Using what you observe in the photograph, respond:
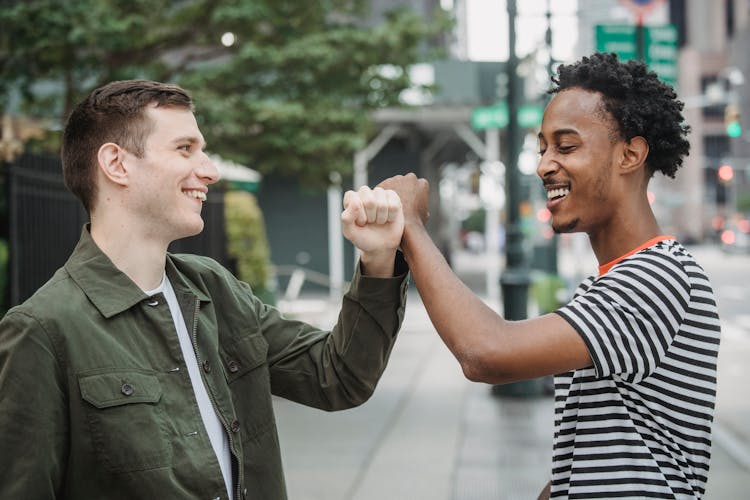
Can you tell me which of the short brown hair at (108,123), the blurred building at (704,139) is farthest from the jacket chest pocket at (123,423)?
the blurred building at (704,139)

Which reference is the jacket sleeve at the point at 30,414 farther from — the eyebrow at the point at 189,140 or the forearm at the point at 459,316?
the forearm at the point at 459,316

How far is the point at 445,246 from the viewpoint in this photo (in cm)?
3303

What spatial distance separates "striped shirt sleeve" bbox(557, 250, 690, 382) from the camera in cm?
186

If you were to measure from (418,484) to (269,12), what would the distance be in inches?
255

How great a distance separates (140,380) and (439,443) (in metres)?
5.94

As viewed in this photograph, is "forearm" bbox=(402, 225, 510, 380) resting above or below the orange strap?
below

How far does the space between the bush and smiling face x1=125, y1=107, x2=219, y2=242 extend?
994cm

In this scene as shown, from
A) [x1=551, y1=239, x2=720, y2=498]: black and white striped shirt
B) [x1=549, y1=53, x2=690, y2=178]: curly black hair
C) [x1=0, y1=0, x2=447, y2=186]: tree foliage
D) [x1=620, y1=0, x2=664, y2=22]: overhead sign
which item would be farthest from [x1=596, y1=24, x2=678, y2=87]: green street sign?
[x1=551, y1=239, x2=720, y2=498]: black and white striped shirt

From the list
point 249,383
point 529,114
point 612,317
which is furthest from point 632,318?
point 529,114

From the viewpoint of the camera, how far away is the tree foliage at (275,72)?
9891 millimetres

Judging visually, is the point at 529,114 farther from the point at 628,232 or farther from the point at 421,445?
the point at 628,232

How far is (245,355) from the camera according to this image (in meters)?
2.30

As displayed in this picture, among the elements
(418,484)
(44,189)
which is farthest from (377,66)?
(418,484)

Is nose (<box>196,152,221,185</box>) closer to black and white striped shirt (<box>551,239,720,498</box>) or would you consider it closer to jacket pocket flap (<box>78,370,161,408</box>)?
jacket pocket flap (<box>78,370,161,408</box>)
